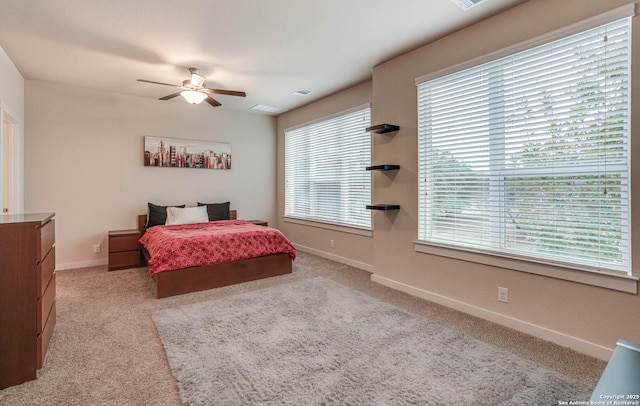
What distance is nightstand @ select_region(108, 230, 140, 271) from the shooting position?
4387 mm

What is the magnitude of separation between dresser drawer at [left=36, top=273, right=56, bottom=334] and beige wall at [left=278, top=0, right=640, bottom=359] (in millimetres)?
3093

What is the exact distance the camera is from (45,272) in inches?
84.2

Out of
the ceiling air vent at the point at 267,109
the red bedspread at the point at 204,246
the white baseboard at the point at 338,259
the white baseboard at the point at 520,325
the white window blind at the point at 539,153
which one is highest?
the ceiling air vent at the point at 267,109

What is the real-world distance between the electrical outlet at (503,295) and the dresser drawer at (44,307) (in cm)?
335

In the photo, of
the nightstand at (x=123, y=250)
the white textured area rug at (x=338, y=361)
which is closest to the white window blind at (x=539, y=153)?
the white textured area rug at (x=338, y=361)

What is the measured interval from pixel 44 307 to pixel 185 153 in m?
3.63

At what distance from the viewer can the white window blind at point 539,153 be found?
2082 millimetres

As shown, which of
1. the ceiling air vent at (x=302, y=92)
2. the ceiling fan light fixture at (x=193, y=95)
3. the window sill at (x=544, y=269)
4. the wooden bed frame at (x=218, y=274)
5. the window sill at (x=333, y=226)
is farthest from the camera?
the ceiling air vent at (x=302, y=92)

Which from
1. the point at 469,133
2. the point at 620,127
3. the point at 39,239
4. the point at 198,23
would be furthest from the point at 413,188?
the point at 39,239

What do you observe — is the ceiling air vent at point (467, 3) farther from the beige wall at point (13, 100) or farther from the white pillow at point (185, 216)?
the beige wall at point (13, 100)

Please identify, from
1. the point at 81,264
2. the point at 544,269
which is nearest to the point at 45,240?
the point at 81,264

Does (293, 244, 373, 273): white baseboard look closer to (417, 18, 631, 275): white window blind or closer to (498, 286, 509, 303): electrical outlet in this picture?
(417, 18, 631, 275): white window blind

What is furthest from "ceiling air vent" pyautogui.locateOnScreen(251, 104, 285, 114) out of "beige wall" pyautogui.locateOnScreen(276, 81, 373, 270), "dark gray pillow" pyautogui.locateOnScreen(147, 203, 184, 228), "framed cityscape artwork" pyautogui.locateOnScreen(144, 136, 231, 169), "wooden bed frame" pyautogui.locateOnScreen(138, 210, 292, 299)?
"wooden bed frame" pyautogui.locateOnScreen(138, 210, 292, 299)

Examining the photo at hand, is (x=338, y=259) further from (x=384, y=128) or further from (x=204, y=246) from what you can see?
(x=384, y=128)
